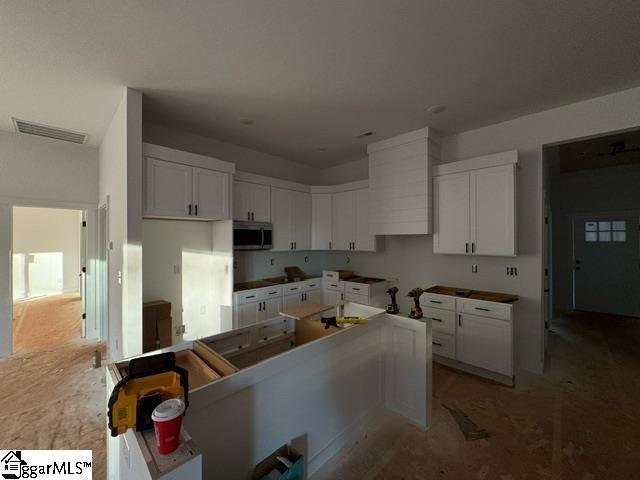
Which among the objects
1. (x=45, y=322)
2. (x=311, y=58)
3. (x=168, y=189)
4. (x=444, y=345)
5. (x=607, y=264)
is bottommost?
(x=45, y=322)

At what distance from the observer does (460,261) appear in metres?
3.63

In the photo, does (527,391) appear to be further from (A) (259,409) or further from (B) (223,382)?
(B) (223,382)

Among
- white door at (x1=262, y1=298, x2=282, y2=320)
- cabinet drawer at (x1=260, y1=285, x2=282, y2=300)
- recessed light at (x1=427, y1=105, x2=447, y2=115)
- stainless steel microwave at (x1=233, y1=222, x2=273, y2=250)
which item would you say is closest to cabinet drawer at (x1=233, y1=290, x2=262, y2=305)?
cabinet drawer at (x1=260, y1=285, x2=282, y2=300)

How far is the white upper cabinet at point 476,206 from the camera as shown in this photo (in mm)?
2988

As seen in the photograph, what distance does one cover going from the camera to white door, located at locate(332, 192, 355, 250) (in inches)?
176

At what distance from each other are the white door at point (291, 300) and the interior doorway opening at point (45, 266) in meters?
3.73

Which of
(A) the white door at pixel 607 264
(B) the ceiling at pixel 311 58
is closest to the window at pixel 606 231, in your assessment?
(A) the white door at pixel 607 264

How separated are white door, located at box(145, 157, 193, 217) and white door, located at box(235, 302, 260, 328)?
1.36 m

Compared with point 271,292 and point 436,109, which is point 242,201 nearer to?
point 271,292

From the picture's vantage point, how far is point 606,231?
5.38 metres

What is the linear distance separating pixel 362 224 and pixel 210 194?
2252 millimetres

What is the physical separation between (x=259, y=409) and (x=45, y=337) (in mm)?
4557

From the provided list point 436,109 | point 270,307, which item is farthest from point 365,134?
point 270,307
